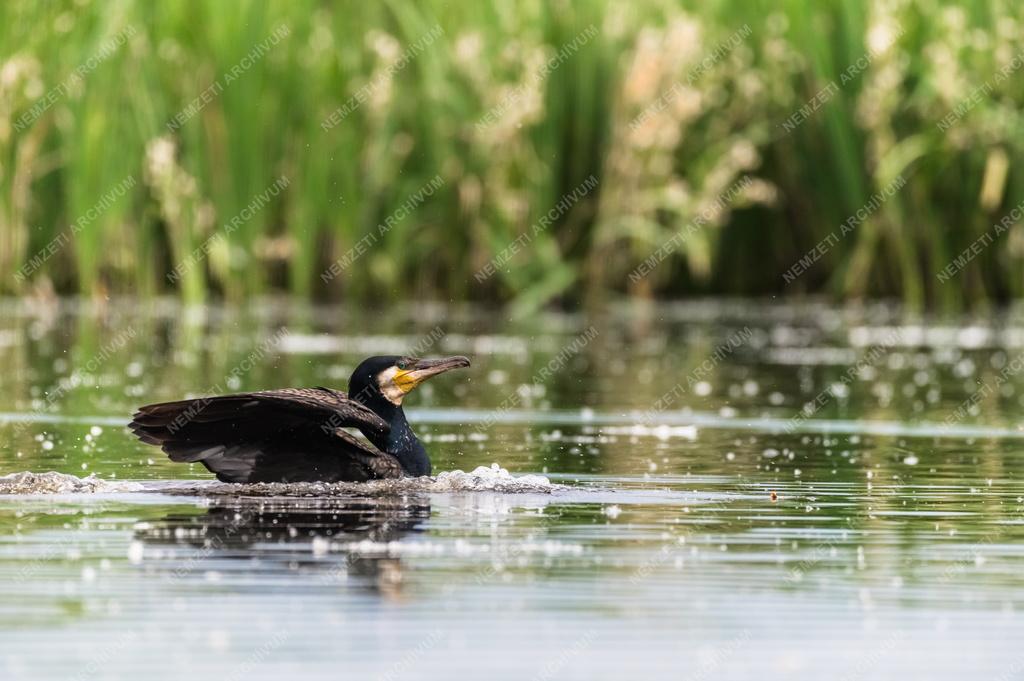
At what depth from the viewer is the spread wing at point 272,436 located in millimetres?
9695

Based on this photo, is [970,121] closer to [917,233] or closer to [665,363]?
[917,233]

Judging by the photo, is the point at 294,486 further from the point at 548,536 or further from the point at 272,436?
the point at 548,536

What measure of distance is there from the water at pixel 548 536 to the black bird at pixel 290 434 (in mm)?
178

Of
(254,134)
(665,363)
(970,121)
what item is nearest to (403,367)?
(665,363)

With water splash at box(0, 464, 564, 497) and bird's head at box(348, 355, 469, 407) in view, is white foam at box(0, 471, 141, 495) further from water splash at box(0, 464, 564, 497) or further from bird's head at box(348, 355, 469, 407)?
bird's head at box(348, 355, 469, 407)

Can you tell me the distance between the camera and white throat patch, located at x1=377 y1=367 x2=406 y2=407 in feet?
35.2

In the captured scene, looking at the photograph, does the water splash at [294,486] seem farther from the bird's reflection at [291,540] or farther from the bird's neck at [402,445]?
the bird's reflection at [291,540]

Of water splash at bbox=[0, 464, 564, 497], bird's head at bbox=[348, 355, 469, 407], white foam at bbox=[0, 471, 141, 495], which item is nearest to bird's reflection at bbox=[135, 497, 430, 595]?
water splash at bbox=[0, 464, 564, 497]

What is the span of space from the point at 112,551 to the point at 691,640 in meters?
2.48

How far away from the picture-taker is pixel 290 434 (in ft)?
33.5

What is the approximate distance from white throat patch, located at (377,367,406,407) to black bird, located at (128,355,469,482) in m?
0.05

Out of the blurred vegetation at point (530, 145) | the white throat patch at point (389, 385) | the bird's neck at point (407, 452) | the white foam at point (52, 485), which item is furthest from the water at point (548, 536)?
the blurred vegetation at point (530, 145)

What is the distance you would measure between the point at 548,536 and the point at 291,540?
3.21 ft

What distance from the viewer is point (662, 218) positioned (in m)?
24.4
